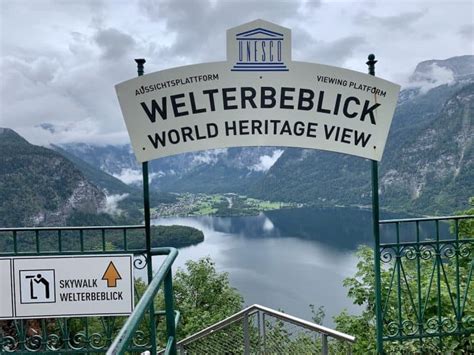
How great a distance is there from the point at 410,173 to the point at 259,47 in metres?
118

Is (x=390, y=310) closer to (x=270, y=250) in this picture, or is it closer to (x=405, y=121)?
(x=270, y=250)

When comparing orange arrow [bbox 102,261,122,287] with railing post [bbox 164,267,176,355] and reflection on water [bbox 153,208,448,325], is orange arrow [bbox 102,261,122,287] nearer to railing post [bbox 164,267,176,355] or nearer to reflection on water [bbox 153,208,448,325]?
railing post [bbox 164,267,176,355]

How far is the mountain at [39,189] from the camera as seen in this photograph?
52656 mm

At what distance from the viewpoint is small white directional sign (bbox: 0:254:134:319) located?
3.22 meters

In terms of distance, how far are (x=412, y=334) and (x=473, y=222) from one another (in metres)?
7.53

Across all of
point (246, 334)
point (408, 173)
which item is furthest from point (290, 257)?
point (408, 173)

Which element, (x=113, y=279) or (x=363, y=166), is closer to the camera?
(x=113, y=279)

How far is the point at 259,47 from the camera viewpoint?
11.2 feet

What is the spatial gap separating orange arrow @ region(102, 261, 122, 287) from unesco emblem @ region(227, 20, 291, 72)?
168 cm

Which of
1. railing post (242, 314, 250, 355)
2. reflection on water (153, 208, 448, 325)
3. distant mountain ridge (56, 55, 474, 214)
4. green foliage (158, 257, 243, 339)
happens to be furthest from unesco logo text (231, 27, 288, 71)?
distant mountain ridge (56, 55, 474, 214)

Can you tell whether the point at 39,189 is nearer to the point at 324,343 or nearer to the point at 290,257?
the point at 290,257

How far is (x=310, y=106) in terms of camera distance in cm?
347

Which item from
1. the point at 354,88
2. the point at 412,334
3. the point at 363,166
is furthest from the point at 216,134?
the point at 363,166

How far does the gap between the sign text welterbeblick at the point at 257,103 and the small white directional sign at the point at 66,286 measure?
87 cm
